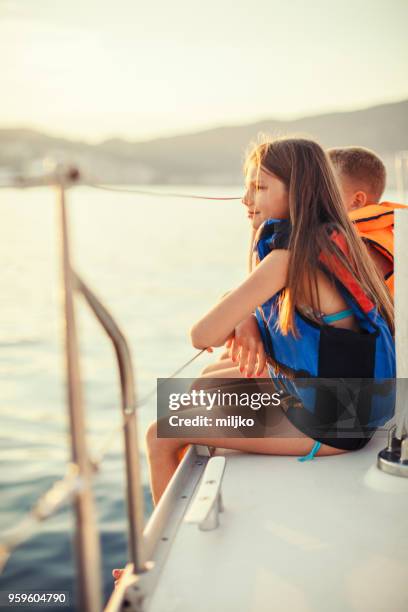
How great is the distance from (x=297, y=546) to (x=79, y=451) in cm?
67

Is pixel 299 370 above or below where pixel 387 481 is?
above

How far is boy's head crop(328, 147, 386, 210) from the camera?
2.50 meters

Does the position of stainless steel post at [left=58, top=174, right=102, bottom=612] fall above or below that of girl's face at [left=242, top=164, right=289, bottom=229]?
below

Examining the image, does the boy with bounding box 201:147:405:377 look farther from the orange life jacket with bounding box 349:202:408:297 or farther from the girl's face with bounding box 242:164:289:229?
the girl's face with bounding box 242:164:289:229

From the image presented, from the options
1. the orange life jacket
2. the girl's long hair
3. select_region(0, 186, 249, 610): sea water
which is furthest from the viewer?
select_region(0, 186, 249, 610): sea water

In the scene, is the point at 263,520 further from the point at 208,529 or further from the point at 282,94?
the point at 282,94

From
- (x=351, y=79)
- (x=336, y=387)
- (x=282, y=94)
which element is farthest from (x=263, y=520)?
(x=282, y=94)

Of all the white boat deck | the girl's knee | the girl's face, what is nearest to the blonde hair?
the girl's face

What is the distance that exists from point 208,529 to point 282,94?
24330mm

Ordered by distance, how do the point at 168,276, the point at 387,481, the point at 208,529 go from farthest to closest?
1. the point at 168,276
2. the point at 387,481
3. the point at 208,529

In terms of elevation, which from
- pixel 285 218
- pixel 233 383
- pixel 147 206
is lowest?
pixel 233 383

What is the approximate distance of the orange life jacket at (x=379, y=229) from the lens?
2.19 metres

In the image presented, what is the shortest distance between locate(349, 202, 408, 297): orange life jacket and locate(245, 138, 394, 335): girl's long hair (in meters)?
0.35

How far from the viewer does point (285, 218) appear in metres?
1.86
